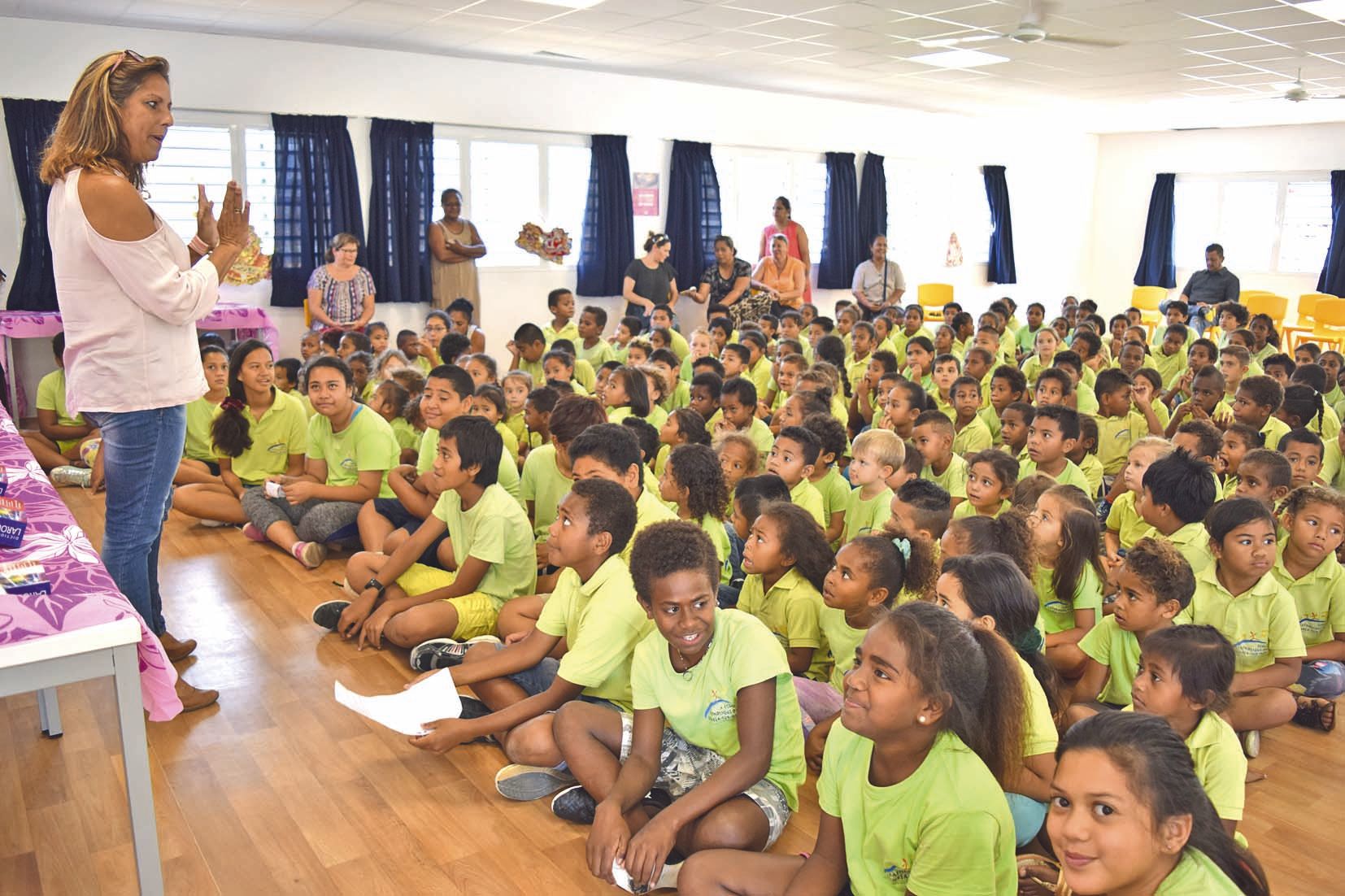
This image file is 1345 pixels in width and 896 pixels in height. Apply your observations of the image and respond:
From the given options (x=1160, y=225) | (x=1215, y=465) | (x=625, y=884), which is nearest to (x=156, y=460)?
(x=625, y=884)

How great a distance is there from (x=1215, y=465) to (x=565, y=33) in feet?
17.2

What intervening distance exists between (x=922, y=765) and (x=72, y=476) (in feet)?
16.0

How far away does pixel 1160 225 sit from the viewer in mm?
13406

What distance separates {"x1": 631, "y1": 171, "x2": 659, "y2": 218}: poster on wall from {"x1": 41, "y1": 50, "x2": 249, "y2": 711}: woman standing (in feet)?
23.8

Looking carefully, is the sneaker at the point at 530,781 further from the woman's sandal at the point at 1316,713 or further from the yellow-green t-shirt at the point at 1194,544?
the woman's sandal at the point at 1316,713

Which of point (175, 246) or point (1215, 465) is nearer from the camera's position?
point (175, 246)

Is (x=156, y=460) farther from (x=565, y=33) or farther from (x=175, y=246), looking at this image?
(x=565, y=33)

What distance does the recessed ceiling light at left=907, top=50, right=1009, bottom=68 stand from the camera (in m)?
7.86

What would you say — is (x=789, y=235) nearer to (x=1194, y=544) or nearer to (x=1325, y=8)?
(x=1325, y=8)

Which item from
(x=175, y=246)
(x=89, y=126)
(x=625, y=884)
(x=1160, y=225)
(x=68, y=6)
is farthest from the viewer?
(x=1160, y=225)

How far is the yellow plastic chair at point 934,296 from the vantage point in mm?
11523

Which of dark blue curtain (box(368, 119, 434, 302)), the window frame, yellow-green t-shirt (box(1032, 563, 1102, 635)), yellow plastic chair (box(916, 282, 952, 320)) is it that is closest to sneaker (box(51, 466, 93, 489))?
dark blue curtain (box(368, 119, 434, 302))

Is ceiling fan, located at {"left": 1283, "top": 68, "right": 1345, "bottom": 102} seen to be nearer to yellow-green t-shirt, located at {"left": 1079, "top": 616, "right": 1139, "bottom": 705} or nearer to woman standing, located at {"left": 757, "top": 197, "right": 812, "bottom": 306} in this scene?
woman standing, located at {"left": 757, "top": 197, "right": 812, "bottom": 306}

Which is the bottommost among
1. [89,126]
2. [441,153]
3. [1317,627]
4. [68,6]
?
[1317,627]
